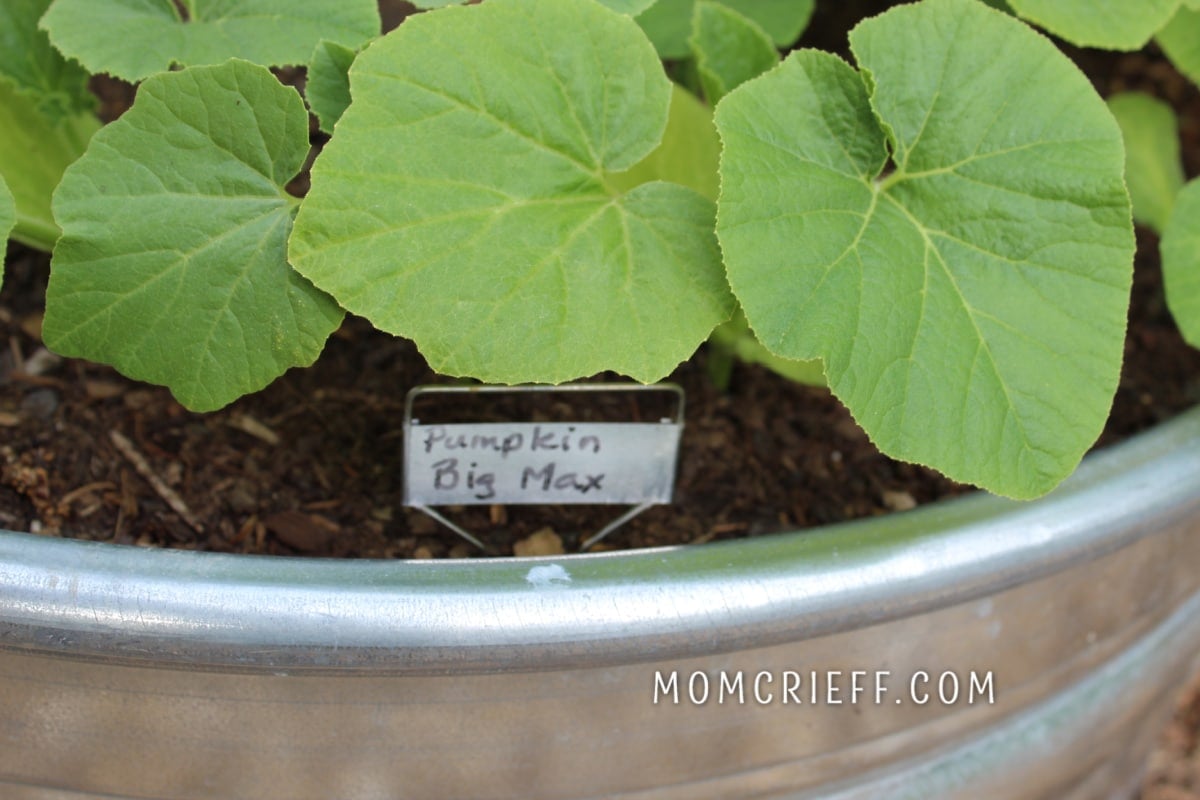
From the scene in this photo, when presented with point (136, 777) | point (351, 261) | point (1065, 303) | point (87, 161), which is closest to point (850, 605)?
point (1065, 303)

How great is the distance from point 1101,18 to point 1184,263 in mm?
250

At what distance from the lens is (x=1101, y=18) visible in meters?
1.03

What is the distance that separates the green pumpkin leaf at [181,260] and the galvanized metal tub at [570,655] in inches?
6.2

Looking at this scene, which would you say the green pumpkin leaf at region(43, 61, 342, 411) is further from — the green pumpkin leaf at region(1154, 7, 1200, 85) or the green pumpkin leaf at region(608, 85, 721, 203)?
the green pumpkin leaf at region(1154, 7, 1200, 85)

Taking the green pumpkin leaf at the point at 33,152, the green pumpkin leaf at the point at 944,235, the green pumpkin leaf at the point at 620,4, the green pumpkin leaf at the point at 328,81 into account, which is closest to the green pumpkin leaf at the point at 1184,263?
the green pumpkin leaf at the point at 944,235

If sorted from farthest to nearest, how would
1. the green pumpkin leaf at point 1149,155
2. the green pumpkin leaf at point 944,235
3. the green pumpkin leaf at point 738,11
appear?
the green pumpkin leaf at point 1149,155, the green pumpkin leaf at point 738,11, the green pumpkin leaf at point 944,235

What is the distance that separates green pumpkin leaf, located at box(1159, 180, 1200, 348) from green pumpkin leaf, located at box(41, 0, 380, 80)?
78 centimetres

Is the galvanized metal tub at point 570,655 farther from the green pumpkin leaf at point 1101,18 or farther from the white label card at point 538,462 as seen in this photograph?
the green pumpkin leaf at point 1101,18

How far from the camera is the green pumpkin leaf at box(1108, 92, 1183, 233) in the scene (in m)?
1.41

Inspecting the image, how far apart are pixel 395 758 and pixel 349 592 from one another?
0.58 feet

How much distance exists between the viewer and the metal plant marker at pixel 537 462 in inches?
35.3

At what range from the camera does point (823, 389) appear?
47.0 inches

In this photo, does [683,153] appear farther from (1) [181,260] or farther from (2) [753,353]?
(1) [181,260]

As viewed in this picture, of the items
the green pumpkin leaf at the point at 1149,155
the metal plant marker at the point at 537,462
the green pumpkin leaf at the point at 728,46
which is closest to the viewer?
→ the metal plant marker at the point at 537,462
